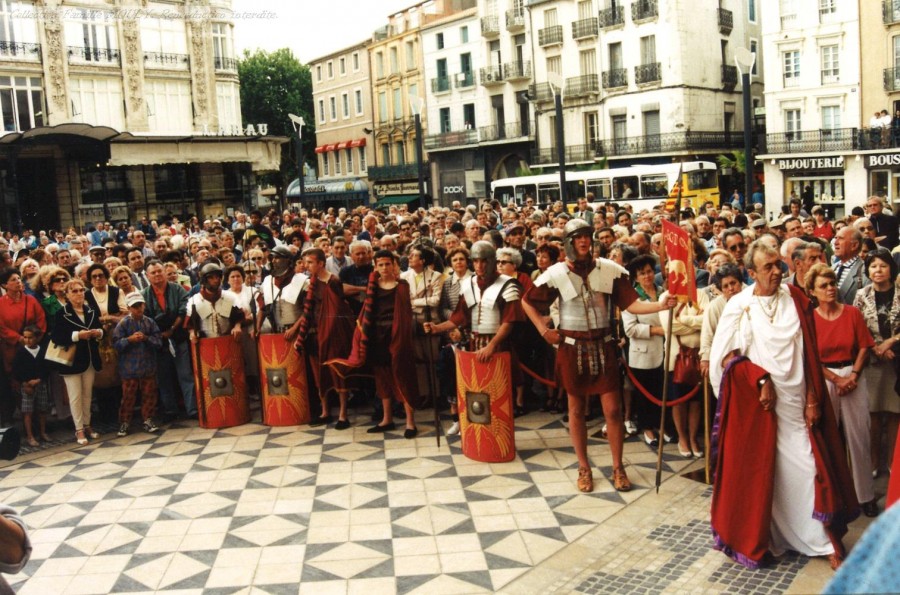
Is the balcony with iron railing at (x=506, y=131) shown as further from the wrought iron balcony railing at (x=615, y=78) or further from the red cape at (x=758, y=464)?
the red cape at (x=758, y=464)

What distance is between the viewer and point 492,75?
45281 millimetres

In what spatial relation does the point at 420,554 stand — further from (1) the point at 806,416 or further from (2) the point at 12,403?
(2) the point at 12,403

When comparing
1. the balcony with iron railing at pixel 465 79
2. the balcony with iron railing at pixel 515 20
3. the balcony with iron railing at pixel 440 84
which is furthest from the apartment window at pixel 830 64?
the balcony with iron railing at pixel 440 84

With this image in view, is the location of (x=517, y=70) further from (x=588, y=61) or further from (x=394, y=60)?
(x=394, y=60)

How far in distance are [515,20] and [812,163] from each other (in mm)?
17086

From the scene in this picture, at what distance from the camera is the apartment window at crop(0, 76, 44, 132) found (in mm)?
31469

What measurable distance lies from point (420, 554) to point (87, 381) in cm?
482

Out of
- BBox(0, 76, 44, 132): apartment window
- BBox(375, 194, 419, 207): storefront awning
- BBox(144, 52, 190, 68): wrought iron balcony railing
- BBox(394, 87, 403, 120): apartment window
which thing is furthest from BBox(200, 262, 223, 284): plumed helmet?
BBox(394, 87, 403, 120): apartment window

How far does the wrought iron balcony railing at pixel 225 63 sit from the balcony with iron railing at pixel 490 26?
13.7 m

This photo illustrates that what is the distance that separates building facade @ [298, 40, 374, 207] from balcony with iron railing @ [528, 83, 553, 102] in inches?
556

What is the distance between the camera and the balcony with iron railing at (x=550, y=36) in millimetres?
41750

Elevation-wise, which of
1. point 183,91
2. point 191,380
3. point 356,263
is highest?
point 183,91

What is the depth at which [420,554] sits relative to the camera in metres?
5.72

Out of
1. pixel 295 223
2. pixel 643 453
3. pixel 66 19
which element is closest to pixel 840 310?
pixel 643 453
